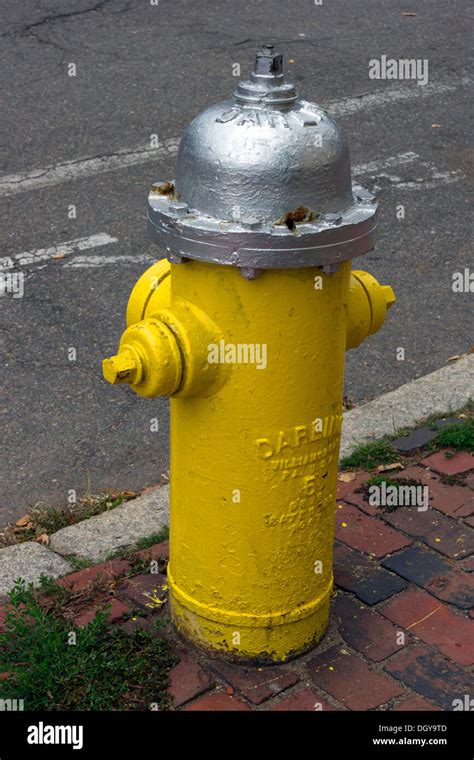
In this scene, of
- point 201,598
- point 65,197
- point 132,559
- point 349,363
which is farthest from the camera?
point 65,197

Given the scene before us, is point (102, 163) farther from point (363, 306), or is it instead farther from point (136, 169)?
point (363, 306)

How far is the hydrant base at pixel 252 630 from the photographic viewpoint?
3.18 m

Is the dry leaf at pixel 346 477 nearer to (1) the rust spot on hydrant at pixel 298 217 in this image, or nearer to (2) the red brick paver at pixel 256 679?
(2) the red brick paver at pixel 256 679

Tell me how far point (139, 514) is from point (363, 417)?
1150mm

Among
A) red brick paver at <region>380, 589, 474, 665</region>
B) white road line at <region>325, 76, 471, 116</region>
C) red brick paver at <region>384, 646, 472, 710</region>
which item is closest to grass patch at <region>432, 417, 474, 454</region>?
red brick paver at <region>380, 589, 474, 665</region>

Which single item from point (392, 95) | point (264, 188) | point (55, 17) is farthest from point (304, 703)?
point (55, 17)

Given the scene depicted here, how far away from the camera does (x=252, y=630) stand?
3.19m

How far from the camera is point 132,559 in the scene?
3.71 metres

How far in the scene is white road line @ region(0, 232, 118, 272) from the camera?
589 centimetres

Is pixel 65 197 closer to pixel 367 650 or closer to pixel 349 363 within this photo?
pixel 349 363

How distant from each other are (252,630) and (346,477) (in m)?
1.12

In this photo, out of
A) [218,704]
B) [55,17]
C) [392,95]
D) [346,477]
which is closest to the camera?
[218,704]

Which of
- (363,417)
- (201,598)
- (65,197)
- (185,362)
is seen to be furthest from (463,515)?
(65,197)

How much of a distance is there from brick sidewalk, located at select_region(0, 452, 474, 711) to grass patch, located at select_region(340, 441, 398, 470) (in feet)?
0.48
